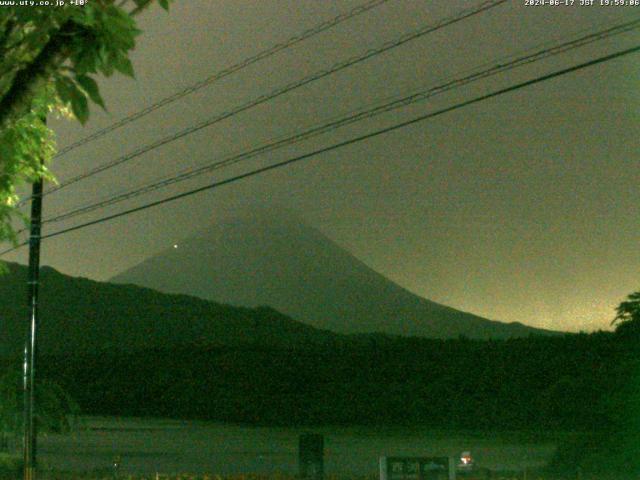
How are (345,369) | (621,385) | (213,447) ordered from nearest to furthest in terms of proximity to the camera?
(621,385) < (213,447) < (345,369)

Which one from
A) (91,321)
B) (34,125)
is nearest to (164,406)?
(34,125)

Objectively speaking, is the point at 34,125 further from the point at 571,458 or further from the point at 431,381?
the point at 431,381

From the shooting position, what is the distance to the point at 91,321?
142750 millimetres

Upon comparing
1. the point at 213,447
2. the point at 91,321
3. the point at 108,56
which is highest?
the point at 91,321

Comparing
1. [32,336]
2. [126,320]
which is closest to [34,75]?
[32,336]

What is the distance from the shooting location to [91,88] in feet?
17.0

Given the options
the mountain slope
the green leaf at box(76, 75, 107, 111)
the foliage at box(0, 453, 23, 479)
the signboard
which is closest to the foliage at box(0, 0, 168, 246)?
the green leaf at box(76, 75, 107, 111)

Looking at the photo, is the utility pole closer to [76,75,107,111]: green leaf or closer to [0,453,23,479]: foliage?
[0,453,23,479]: foliage

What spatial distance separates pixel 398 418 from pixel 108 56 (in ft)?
169

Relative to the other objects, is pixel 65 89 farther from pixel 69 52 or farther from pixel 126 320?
pixel 126 320

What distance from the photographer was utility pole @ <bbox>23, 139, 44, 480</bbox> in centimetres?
2120

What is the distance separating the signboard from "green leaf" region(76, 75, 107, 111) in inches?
324

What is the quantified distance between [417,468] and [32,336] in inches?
460

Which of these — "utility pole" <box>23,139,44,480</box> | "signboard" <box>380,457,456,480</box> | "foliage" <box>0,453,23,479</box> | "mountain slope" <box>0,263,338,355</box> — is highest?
"mountain slope" <box>0,263,338,355</box>
